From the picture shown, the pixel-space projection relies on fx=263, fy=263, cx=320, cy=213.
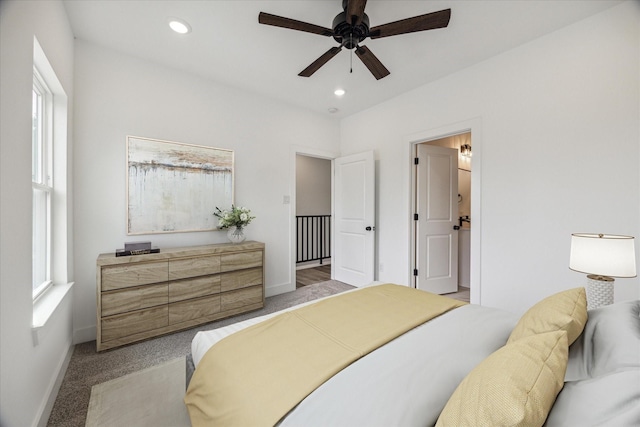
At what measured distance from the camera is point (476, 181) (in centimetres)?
292

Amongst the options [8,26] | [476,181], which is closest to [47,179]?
[8,26]

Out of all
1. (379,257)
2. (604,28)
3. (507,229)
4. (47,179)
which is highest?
(604,28)

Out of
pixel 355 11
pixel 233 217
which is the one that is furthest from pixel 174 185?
pixel 355 11

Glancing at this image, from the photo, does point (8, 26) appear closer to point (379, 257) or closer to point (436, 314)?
point (436, 314)

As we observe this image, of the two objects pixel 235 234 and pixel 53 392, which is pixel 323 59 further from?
→ pixel 53 392

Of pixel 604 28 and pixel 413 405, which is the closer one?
pixel 413 405

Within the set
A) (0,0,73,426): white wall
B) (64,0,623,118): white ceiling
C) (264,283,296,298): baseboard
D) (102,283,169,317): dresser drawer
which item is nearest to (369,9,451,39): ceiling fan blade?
(64,0,623,118): white ceiling

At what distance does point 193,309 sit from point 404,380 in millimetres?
2400

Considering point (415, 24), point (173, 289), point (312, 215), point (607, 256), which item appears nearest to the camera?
point (607, 256)

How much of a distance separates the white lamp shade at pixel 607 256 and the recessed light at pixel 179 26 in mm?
3343

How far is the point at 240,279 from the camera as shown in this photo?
3000mm

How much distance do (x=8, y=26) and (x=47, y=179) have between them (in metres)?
1.29

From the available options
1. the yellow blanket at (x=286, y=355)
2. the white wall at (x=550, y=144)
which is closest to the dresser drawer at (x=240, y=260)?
the yellow blanket at (x=286, y=355)

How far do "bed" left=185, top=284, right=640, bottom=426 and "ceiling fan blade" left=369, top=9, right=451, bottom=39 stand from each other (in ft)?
5.83
